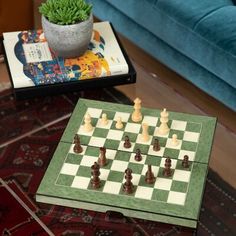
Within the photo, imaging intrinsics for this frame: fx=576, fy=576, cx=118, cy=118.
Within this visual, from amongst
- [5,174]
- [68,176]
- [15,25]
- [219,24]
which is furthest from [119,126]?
[15,25]

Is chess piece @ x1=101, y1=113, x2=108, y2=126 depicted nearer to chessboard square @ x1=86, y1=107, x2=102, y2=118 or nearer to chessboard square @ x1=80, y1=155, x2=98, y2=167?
chessboard square @ x1=86, y1=107, x2=102, y2=118

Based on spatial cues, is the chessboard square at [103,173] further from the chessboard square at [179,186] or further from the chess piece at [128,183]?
the chessboard square at [179,186]

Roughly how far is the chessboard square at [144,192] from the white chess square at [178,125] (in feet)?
0.94

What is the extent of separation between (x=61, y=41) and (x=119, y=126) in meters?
0.39

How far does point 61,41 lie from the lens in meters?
1.92

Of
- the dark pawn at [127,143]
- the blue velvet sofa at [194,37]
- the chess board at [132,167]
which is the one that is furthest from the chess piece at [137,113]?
the blue velvet sofa at [194,37]

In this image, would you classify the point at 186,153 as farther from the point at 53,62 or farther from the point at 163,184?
the point at 53,62

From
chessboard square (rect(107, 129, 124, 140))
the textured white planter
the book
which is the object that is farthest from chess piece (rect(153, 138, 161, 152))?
the textured white planter

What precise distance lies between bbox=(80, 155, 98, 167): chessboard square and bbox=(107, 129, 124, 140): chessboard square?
4.4 inches

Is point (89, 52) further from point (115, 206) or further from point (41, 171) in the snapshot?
point (115, 206)

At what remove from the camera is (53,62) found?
1.99m

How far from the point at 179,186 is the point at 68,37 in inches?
26.7

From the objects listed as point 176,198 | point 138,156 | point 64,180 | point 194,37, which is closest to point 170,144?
point 138,156

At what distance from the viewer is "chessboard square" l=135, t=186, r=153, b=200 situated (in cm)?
149
